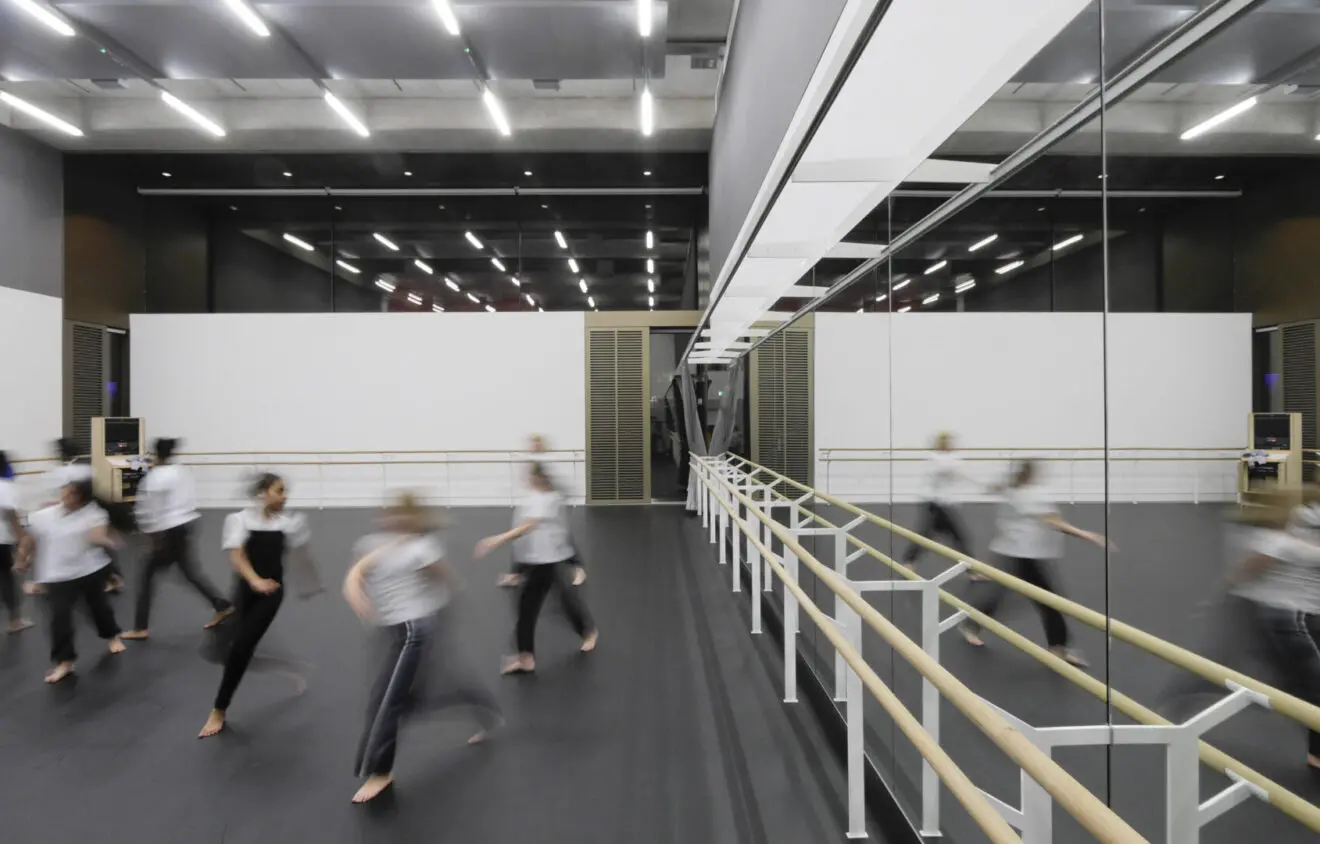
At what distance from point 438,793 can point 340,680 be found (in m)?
1.55

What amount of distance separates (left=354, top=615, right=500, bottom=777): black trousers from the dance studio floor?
166mm

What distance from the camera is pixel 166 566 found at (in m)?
4.77

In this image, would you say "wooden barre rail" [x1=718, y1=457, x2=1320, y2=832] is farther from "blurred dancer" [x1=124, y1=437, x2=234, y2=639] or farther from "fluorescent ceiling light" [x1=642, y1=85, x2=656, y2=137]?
"fluorescent ceiling light" [x1=642, y1=85, x2=656, y2=137]

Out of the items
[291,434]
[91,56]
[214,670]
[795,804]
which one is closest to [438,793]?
[795,804]

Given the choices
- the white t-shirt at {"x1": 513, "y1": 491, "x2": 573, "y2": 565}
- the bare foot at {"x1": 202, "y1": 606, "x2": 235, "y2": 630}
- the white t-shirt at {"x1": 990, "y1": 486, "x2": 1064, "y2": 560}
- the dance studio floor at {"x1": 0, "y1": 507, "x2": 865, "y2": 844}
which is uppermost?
the white t-shirt at {"x1": 990, "y1": 486, "x2": 1064, "y2": 560}

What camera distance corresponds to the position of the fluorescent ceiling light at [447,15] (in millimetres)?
5820

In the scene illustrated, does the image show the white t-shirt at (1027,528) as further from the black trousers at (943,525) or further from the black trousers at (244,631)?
the black trousers at (244,631)

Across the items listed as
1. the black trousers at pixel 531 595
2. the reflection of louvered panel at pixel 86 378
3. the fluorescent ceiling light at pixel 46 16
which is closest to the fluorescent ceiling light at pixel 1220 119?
the black trousers at pixel 531 595

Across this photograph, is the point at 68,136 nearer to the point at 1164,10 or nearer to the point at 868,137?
the point at 868,137

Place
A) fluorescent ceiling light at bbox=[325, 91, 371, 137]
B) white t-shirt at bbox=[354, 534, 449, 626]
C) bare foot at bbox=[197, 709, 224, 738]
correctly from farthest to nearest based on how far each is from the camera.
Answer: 1. fluorescent ceiling light at bbox=[325, 91, 371, 137]
2. bare foot at bbox=[197, 709, 224, 738]
3. white t-shirt at bbox=[354, 534, 449, 626]

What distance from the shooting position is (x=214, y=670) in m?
4.11

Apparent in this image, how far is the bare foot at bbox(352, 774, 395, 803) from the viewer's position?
104 inches

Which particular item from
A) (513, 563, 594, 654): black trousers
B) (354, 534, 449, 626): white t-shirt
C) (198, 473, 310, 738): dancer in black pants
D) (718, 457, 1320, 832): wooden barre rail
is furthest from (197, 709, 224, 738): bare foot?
(718, 457, 1320, 832): wooden barre rail

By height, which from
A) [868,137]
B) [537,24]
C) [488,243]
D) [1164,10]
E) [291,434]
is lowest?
[291,434]
